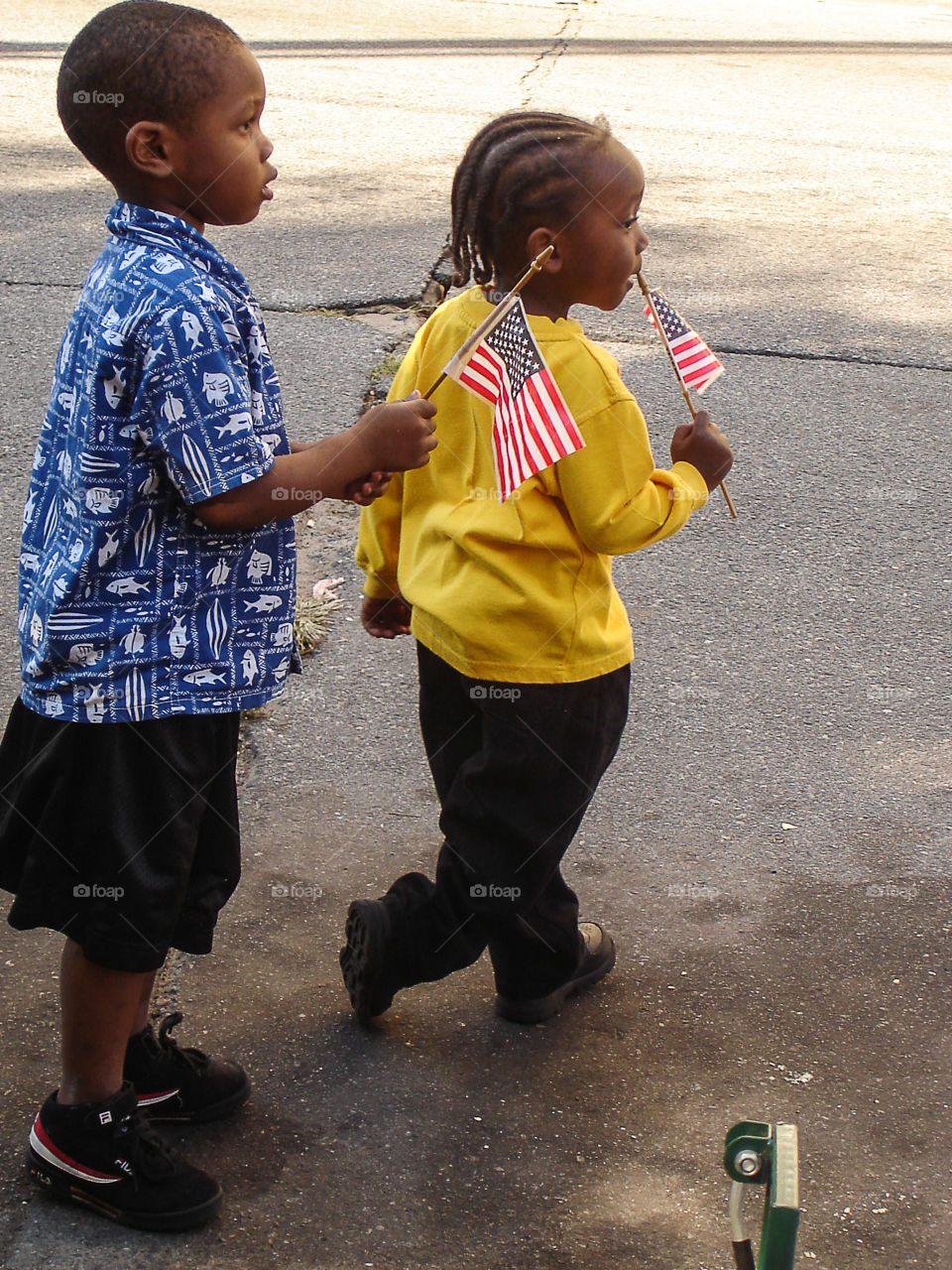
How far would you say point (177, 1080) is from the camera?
228 cm

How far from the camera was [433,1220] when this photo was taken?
2.14 m

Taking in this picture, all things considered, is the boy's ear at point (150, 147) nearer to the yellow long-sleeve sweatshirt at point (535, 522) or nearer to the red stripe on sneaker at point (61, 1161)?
the yellow long-sleeve sweatshirt at point (535, 522)

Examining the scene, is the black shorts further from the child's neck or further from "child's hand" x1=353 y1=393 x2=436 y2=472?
the child's neck

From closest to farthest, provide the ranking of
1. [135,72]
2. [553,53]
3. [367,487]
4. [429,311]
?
[135,72] → [367,487] → [429,311] → [553,53]

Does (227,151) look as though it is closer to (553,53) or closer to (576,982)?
(576,982)

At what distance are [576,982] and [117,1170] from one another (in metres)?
0.90

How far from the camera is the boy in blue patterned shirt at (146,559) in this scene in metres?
1.81

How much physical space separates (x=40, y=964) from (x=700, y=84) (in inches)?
414

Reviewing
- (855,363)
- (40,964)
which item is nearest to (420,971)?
(40,964)

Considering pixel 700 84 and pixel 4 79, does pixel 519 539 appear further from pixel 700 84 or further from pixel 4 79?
pixel 700 84

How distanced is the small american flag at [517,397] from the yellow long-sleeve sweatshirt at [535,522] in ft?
0.25

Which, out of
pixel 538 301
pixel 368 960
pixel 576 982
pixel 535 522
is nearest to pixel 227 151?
pixel 538 301

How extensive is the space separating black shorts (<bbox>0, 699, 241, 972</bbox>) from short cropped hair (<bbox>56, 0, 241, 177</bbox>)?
31.0 inches

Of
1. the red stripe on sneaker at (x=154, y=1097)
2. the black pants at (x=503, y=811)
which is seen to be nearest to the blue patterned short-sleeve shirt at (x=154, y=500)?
the black pants at (x=503, y=811)
